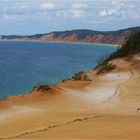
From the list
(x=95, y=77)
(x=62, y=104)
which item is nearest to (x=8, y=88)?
(x=95, y=77)

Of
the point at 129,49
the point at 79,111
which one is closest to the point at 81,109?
the point at 79,111

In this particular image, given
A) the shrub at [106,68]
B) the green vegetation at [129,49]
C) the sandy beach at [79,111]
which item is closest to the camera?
the sandy beach at [79,111]

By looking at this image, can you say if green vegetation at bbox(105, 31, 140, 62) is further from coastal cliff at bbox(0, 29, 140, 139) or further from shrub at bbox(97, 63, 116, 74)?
coastal cliff at bbox(0, 29, 140, 139)

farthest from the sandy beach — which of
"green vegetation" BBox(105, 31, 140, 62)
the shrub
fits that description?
"green vegetation" BBox(105, 31, 140, 62)

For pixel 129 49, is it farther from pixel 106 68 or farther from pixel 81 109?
pixel 81 109

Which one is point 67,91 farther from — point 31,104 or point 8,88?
point 8,88

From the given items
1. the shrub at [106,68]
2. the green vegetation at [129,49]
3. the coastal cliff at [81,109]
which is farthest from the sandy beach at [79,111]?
the green vegetation at [129,49]

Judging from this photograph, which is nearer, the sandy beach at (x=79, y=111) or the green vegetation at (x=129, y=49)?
the sandy beach at (x=79, y=111)

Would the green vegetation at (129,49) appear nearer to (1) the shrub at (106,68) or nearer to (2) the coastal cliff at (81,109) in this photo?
(1) the shrub at (106,68)
